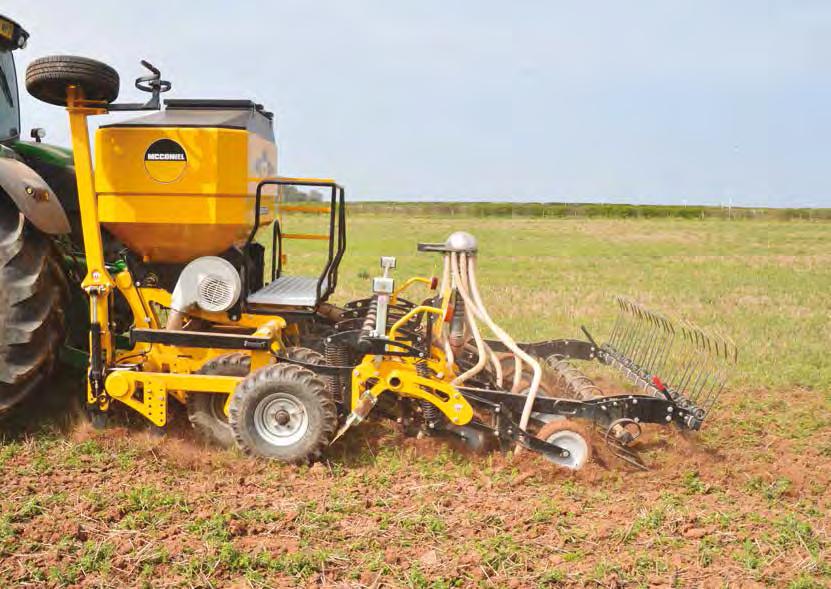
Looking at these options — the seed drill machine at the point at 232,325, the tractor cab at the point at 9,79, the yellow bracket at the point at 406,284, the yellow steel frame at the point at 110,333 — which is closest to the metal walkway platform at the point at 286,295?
the seed drill machine at the point at 232,325

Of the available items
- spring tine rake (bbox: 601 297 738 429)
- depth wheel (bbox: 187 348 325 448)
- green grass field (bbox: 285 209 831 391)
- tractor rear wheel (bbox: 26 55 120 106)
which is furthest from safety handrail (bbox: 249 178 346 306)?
spring tine rake (bbox: 601 297 738 429)

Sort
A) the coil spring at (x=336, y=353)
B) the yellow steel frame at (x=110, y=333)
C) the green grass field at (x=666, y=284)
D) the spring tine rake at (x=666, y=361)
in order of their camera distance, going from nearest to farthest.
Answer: the yellow steel frame at (x=110, y=333), the spring tine rake at (x=666, y=361), the coil spring at (x=336, y=353), the green grass field at (x=666, y=284)

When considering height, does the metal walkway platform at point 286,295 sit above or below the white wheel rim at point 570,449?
above

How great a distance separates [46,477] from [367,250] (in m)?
18.1

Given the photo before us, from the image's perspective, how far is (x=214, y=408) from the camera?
527 centimetres

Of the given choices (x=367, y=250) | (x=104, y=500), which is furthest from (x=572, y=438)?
(x=367, y=250)

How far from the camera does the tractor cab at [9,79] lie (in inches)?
225

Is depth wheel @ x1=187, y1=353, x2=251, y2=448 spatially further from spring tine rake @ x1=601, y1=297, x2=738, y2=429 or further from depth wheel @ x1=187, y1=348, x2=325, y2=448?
spring tine rake @ x1=601, y1=297, x2=738, y2=429

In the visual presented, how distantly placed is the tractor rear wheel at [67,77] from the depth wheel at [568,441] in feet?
11.5

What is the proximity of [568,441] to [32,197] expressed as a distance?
143 inches

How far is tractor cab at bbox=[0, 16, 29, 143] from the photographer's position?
225 inches

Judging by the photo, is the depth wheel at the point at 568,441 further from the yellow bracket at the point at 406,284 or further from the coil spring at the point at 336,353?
the yellow bracket at the point at 406,284

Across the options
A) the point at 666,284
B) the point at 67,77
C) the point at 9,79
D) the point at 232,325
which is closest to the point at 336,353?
the point at 232,325

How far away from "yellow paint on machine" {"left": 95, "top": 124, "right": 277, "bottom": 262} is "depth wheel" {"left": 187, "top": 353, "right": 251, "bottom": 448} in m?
0.84
